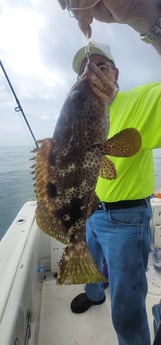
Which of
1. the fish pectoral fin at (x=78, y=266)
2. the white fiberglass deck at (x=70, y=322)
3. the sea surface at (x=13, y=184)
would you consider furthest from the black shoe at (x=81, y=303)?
the sea surface at (x=13, y=184)

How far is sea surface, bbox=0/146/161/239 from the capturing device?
4583mm

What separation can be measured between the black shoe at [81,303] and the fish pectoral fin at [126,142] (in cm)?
208

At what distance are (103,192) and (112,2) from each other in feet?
3.60

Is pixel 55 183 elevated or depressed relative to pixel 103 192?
elevated

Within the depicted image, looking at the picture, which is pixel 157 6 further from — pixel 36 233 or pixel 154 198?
pixel 154 198

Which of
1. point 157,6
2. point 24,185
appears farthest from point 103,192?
point 24,185

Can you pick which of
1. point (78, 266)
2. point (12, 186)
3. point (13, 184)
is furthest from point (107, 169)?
point (13, 184)

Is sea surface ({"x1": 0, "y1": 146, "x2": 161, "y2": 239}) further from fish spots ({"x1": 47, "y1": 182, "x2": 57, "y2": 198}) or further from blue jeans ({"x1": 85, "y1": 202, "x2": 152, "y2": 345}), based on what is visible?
fish spots ({"x1": 47, "y1": 182, "x2": 57, "y2": 198})

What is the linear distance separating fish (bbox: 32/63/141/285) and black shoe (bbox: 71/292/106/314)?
5.98 feet

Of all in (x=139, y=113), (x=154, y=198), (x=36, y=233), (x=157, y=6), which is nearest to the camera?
(x=157, y=6)

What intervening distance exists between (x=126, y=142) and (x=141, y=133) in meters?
0.65

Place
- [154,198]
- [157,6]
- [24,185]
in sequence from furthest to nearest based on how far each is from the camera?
[24,185]
[154,198]
[157,6]

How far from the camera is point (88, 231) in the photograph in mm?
2006

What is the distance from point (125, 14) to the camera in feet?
3.07
